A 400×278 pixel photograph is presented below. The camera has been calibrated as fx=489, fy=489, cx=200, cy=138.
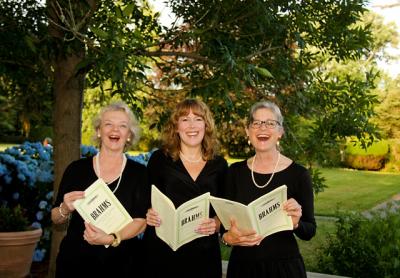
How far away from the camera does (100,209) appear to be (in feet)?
8.06

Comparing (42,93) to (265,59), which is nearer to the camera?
(265,59)

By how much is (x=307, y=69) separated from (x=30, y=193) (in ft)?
11.4

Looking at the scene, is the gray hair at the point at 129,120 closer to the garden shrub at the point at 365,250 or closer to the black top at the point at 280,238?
the black top at the point at 280,238

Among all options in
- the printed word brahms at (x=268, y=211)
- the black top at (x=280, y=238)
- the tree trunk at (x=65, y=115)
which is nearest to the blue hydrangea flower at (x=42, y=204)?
the tree trunk at (x=65, y=115)

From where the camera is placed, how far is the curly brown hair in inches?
114

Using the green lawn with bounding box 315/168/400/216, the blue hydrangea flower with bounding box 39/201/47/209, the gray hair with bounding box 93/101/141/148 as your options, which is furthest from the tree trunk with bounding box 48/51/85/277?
the green lawn with bounding box 315/168/400/216

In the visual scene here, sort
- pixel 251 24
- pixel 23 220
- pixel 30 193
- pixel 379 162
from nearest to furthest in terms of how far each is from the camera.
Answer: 1. pixel 251 24
2. pixel 23 220
3. pixel 30 193
4. pixel 379 162

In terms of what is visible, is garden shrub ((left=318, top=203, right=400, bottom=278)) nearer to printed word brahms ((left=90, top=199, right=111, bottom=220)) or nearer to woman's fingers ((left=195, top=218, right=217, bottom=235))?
woman's fingers ((left=195, top=218, right=217, bottom=235))

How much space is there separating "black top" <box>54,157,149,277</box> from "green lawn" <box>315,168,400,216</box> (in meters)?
6.75

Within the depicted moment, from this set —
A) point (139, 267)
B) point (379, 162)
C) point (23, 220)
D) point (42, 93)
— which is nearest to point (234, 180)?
point (139, 267)

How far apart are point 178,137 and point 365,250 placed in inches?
105

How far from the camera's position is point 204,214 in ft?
8.73

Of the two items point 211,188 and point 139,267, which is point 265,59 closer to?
point 211,188

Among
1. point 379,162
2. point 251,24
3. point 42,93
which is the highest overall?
point 251,24
